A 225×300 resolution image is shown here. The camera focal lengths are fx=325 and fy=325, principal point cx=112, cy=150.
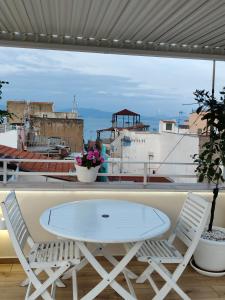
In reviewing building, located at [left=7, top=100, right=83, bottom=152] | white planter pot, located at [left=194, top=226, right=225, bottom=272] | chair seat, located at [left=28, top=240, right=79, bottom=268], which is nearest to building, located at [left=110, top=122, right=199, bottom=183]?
building, located at [left=7, top=100, right=83, bottom=152]

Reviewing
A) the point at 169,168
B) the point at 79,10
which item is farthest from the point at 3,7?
the point at 169,168

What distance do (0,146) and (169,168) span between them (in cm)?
254

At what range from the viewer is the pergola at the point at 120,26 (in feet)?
8.89

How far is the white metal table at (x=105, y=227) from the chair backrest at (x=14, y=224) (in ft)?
0.65

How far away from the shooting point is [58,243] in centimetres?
272

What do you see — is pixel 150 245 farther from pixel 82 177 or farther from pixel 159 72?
pixel 159 72

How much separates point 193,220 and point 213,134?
99cm

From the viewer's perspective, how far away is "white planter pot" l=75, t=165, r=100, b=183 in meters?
3.43

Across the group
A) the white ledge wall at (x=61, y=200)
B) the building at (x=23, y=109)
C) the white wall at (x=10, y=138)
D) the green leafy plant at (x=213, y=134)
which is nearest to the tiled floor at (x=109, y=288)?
the white ledge wall at (x=61, y=200)

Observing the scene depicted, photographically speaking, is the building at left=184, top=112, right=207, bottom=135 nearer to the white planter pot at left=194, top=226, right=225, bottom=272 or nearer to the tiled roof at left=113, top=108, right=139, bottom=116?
the tiled roof at left=113, top=108, right=139, bottom=116

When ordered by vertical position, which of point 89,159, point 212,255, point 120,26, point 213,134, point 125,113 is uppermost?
point 120,26

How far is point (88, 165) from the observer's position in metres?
3.40

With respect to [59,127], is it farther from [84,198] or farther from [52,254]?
[52,254]

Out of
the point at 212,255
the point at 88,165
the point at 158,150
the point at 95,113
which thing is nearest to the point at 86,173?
the point at 88,165
